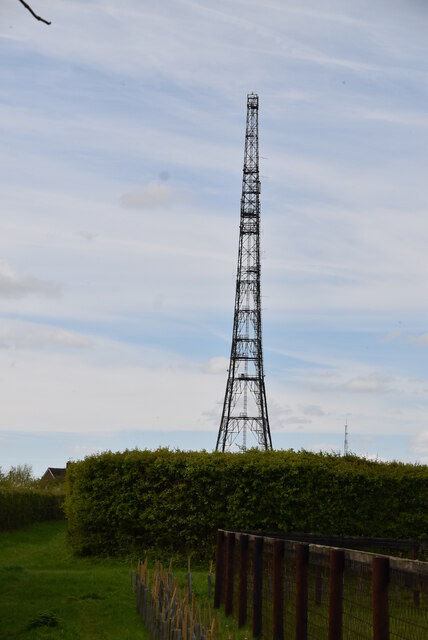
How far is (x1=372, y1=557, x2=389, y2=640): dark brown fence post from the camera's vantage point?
29.4ft

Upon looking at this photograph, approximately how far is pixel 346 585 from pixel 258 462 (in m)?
15.8

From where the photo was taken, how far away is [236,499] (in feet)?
84.9

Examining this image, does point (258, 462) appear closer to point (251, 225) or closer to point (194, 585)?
point (194, 585)

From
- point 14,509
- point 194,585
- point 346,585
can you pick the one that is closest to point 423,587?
point 346,585

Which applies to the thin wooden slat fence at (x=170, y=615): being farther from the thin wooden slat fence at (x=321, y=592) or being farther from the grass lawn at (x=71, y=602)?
the thin wooden slat fence at (x=321, y=592)

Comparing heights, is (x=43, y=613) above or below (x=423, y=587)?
below

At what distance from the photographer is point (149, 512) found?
26453 millimetres

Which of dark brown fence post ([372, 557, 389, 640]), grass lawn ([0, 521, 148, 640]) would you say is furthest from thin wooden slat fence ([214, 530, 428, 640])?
grass lawn ([0, 521, 148, 640])

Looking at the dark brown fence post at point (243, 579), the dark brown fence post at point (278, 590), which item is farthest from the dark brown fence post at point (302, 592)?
the dark brown fence post at point (243, 579)

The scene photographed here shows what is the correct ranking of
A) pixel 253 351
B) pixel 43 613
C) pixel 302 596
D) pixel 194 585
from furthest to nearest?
pixel 253 351 → pixel 194 585 → pixel 43 613 → pixel 302 596

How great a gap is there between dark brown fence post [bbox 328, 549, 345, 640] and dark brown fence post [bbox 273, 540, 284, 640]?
2374 mm

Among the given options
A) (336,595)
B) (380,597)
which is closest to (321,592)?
(336,595)

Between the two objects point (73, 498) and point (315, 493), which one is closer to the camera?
point (315, 493)

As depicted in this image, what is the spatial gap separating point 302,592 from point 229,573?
5.13 metres
